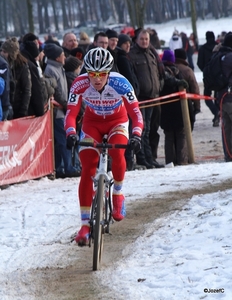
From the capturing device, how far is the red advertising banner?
11938mm

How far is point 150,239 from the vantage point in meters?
8.42

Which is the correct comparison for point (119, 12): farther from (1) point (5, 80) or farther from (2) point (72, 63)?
(1) point (5, 80)

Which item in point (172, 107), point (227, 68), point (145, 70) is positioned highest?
point (145, 70)

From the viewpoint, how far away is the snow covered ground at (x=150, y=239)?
6.71 meters

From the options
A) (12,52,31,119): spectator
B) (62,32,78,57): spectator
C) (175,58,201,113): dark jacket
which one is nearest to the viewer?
(12,52,31,119): spectator

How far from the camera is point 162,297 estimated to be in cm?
640

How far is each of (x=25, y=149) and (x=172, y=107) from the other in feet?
11.8

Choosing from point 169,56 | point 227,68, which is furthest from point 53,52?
point 227,68

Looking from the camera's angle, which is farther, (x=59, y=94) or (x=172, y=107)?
(x=172, y=107)

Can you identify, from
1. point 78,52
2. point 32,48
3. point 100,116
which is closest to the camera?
point 100,116

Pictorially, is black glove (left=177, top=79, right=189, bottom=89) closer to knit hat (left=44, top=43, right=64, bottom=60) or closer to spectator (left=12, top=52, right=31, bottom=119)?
knit hat (left=44, top=43, right=64, bottom=60)

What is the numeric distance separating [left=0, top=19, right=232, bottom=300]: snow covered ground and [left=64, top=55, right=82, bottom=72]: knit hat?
2.12m

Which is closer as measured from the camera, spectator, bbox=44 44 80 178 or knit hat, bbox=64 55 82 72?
spectator, bbox=44 44 80 178

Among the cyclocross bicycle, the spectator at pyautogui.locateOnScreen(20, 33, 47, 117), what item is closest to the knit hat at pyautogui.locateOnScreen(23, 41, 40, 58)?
the spectator at pyautogui.locateOnScreen(20, 33, 47, 117)
